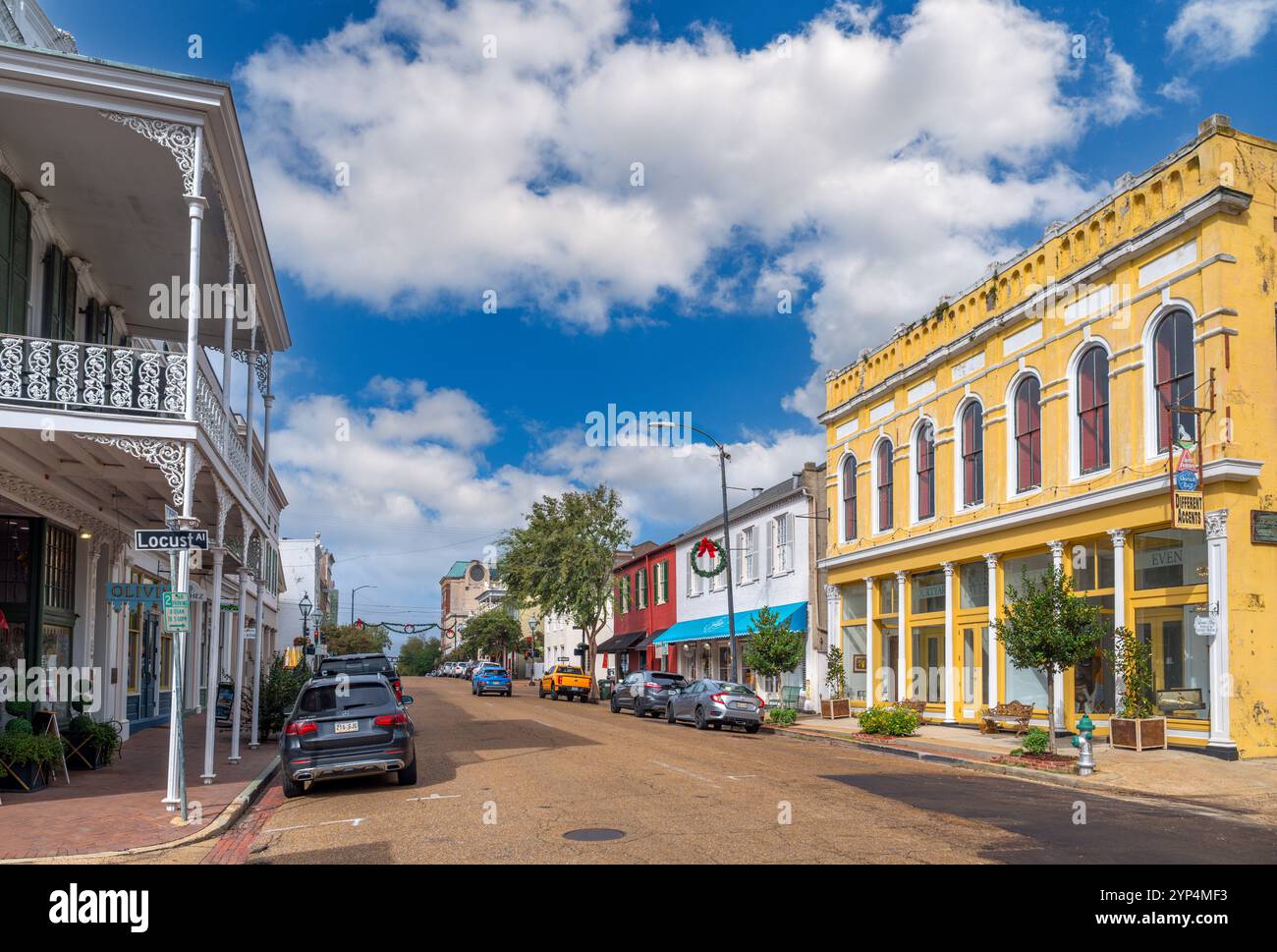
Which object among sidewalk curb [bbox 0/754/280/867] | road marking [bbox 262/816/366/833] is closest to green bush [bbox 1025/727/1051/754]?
road marking [bbox 262/816/366/833]

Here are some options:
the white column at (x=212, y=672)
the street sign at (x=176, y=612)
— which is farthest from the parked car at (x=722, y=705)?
the street sign at (x=176, y=612)

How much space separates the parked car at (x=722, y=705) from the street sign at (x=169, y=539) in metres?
17.2

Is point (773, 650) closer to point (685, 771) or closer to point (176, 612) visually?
point (685, 771)

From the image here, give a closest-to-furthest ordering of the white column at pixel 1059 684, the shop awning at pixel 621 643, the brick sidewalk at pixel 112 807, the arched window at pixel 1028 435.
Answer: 1. the brick sidewalk at pixel 112 807
2. the white column at pixel 1059 684
3. the arched window at pixel 1028 435
4. the shop awning at pixel 621 643

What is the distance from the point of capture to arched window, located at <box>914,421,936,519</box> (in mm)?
27984

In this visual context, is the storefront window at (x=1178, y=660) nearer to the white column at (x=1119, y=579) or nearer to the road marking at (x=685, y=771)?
the white column at (x=1119, y=579)

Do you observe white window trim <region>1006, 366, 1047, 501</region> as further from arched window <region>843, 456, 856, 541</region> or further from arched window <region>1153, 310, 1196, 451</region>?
arched window <region>843, 456, 856, 541</region>

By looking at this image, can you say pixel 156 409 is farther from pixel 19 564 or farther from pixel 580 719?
pixel 580 719

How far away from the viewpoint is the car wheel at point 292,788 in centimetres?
1429

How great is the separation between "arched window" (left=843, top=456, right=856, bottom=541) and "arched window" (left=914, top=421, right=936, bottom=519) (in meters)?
3.87

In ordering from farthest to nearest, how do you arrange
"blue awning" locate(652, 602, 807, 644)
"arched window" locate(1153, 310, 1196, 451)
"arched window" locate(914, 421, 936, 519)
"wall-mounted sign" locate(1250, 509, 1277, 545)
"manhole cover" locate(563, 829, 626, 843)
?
"blue awning" locate(652, 602, 807, 644) < "arched window" locate(914, 421, 936, 519) < "arched window" locate(1153, 310, 1196, 451) < "wall-mounted sign" locate(1250, 509, 1277, 545) < "manhole cover" locate(563, 829, 626, 843)

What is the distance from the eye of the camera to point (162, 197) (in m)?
14.9

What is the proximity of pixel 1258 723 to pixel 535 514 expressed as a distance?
126 feet

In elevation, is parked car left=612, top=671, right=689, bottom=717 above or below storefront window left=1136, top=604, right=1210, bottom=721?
below
